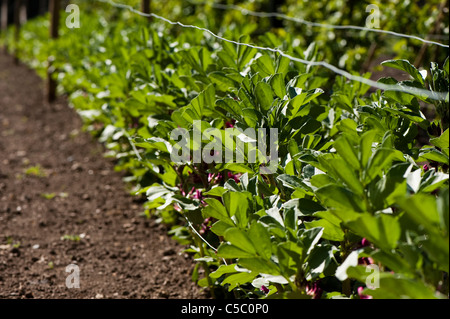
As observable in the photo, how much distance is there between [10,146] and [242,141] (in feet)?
15.0

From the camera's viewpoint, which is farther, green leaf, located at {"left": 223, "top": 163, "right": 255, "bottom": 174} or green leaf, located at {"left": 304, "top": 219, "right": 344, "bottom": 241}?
green leaf, located at {"left": 223, "top": 163, "right": 255, "bottom": 174}

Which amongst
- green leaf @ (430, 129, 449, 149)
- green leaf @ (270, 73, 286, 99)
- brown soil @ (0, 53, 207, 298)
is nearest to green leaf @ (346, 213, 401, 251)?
green leaf @ (430, 129, 449, 149)

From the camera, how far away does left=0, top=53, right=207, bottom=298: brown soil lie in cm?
277

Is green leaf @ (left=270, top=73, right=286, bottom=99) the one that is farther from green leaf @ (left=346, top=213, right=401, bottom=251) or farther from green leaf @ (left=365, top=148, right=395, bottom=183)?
green leaf @ (left=346, top=213, right=401, bottom=251)

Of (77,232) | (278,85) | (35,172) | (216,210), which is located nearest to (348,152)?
(216,210)

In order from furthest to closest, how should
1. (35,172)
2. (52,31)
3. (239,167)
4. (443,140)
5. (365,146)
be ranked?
(52,31) < (35,172) < (239,167) < (443,140) < (365,146)

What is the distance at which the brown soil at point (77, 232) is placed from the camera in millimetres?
2773

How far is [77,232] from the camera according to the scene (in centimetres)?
347

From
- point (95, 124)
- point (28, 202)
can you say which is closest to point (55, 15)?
point (95, 124)

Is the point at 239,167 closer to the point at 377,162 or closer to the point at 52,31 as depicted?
the point at 377,162

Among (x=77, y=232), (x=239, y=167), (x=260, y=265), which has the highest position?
(x=239, y=167)

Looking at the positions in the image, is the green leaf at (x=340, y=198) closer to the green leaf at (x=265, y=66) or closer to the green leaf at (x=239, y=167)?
the green leaf at (x=239, y=167)
